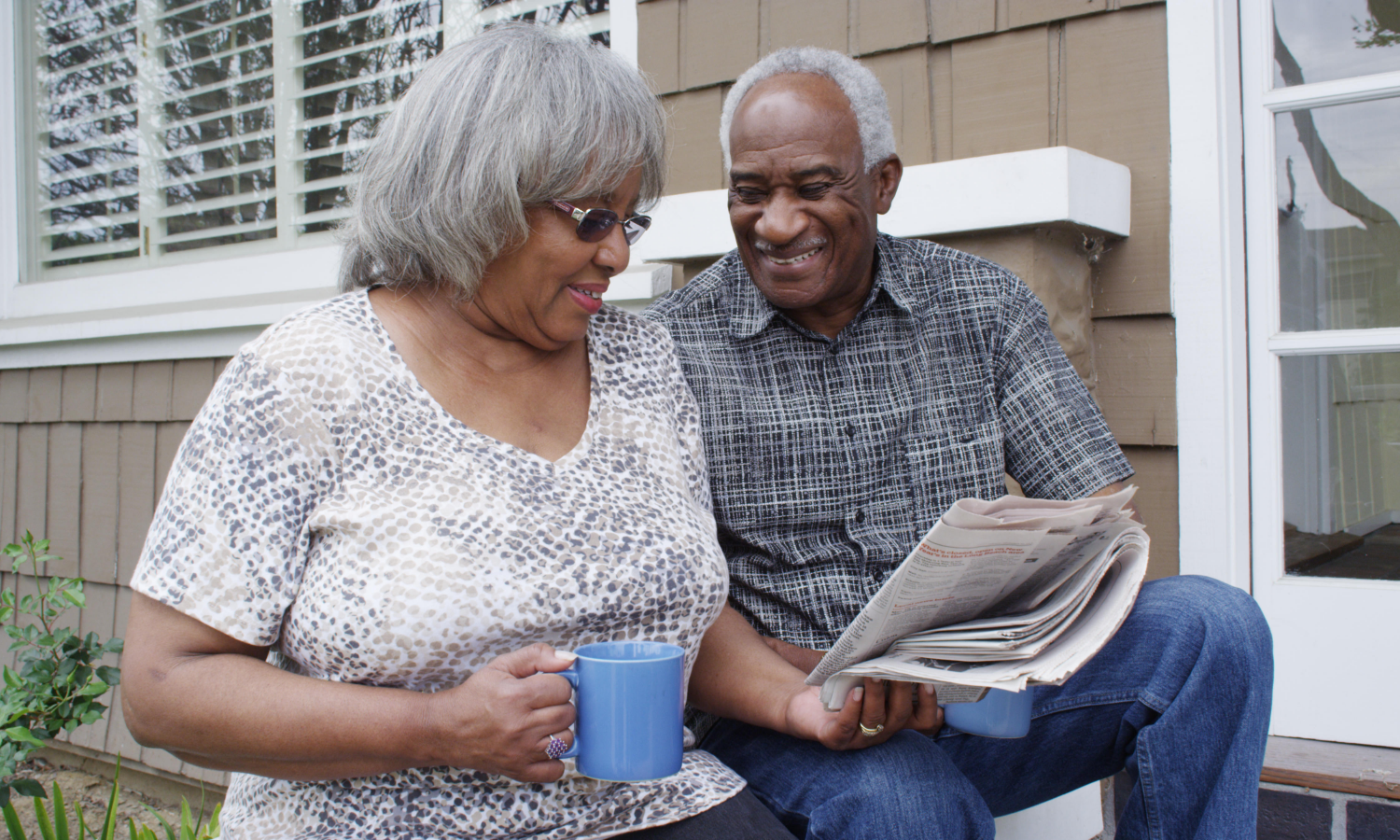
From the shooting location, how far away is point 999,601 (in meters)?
1.17

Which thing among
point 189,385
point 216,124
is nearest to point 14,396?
point 189,385

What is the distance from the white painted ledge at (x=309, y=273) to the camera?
1.87 meters

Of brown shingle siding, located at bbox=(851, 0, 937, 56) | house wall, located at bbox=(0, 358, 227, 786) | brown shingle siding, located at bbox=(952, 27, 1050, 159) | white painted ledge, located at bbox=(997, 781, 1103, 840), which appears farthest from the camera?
house wall, located at bbox=(0, 358, 227, 786)

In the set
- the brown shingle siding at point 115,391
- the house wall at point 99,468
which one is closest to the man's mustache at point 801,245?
the house wall at point 99,468

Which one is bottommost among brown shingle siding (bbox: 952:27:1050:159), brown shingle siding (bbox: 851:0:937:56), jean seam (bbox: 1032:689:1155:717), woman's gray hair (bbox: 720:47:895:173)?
jean seam (bbox: 1032:689:1155:717)

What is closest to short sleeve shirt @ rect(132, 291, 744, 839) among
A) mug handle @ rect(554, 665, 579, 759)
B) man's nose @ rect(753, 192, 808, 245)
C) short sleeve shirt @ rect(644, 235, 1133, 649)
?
mug handle @ rect(554, 665, 579, 759)

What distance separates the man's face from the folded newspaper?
2.21 ft

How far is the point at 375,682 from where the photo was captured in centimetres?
112

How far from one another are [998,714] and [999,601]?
146mm

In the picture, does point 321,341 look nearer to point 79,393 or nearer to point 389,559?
point 389,559

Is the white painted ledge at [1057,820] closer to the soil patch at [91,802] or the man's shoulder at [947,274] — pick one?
the man's shoulder at [947,274]

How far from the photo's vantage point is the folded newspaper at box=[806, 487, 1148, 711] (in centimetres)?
99

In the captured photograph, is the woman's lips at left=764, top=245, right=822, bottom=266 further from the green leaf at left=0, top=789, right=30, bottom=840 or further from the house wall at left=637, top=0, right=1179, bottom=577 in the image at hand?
the green leaf at left=0, top=789, right=30, bottom=840

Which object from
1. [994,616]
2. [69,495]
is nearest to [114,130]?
[69,495]
